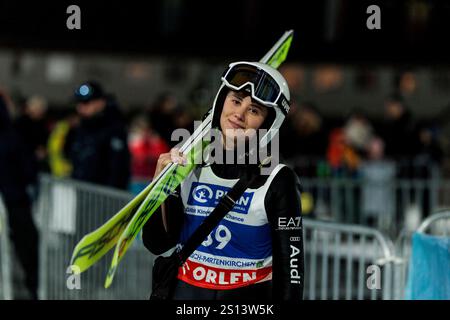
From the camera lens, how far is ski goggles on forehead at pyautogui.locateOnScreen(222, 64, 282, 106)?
398cm

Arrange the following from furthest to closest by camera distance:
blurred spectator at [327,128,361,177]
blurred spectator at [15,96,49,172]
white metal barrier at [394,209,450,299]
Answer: blurred spectator at [15,96,49,172] < blurred spectator at [327,128,361,177] < white metal barrier at [394,209,450,299]

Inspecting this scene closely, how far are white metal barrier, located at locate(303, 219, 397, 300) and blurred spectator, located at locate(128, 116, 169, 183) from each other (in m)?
6.80

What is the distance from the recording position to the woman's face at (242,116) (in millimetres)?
4004

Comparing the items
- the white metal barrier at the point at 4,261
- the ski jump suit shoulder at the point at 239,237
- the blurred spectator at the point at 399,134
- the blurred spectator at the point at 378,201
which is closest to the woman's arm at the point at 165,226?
the ski jump suit shoulder at the point at 239,237

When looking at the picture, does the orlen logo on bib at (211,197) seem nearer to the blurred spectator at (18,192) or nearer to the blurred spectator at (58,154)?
the blurred spectator at (18,192)

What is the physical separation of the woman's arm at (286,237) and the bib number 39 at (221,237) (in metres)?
0.21

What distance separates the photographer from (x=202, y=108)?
1753cm

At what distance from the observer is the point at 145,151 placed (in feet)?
44.4

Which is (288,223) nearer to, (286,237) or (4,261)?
(286,237)

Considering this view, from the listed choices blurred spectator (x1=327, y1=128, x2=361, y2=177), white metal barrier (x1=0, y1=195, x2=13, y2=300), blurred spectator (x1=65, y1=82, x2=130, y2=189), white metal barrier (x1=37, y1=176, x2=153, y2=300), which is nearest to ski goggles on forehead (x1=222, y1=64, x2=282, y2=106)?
A: white metal barrier (x1=37, y1=176, x2=153, y2=300)

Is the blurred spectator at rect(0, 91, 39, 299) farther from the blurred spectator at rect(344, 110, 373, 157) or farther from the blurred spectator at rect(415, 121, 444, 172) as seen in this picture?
the blurred spectator at rect(344, 110, 373, 157)

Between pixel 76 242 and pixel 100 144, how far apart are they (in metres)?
1.22
